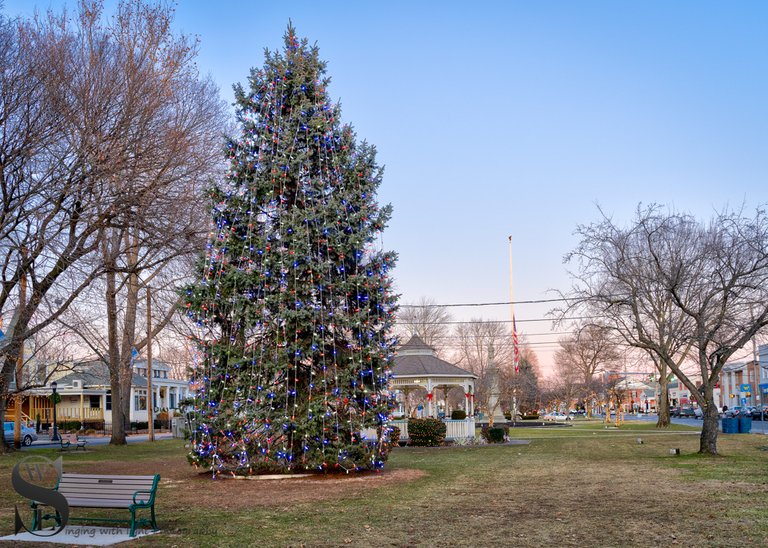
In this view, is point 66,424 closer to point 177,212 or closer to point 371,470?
point 177,212

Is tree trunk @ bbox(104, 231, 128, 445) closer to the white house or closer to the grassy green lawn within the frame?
the grassy green lawn

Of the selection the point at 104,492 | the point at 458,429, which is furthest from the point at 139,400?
the point at 104,492

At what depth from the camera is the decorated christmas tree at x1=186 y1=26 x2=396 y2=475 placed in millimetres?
17719

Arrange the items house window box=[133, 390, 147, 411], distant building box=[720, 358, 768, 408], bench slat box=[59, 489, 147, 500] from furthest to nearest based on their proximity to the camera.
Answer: distant building box=[720, 358, 768, 408] < house window box=[133, 390, 147, 411] < bench slat box=[59, 489, 147, 500]

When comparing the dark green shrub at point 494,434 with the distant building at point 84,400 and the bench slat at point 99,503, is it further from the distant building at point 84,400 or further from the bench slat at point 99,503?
the distant building at point 84,400

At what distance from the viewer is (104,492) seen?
10352 millimetres

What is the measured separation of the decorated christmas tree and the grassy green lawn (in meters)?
1.06

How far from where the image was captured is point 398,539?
9.98 m

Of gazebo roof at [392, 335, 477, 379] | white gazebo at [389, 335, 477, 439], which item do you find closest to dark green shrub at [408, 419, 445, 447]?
white gazebo at [389, 335, 477, 439]

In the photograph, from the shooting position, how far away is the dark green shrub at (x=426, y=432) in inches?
1219

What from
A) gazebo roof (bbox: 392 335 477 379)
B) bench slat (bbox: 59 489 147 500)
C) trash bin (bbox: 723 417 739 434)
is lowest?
trash bin (bbox: 723 417 739 434)

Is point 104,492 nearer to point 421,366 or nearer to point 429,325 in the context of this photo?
point 421,366

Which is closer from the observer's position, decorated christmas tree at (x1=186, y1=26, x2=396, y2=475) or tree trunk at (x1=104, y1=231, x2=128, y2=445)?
decorated christmas tree at (x1=186, y1=26, x2=396, y2=475)

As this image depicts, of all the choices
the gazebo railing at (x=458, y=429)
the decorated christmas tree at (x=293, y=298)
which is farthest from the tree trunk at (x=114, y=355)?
the gazebo railing at (x=458, y=429)
